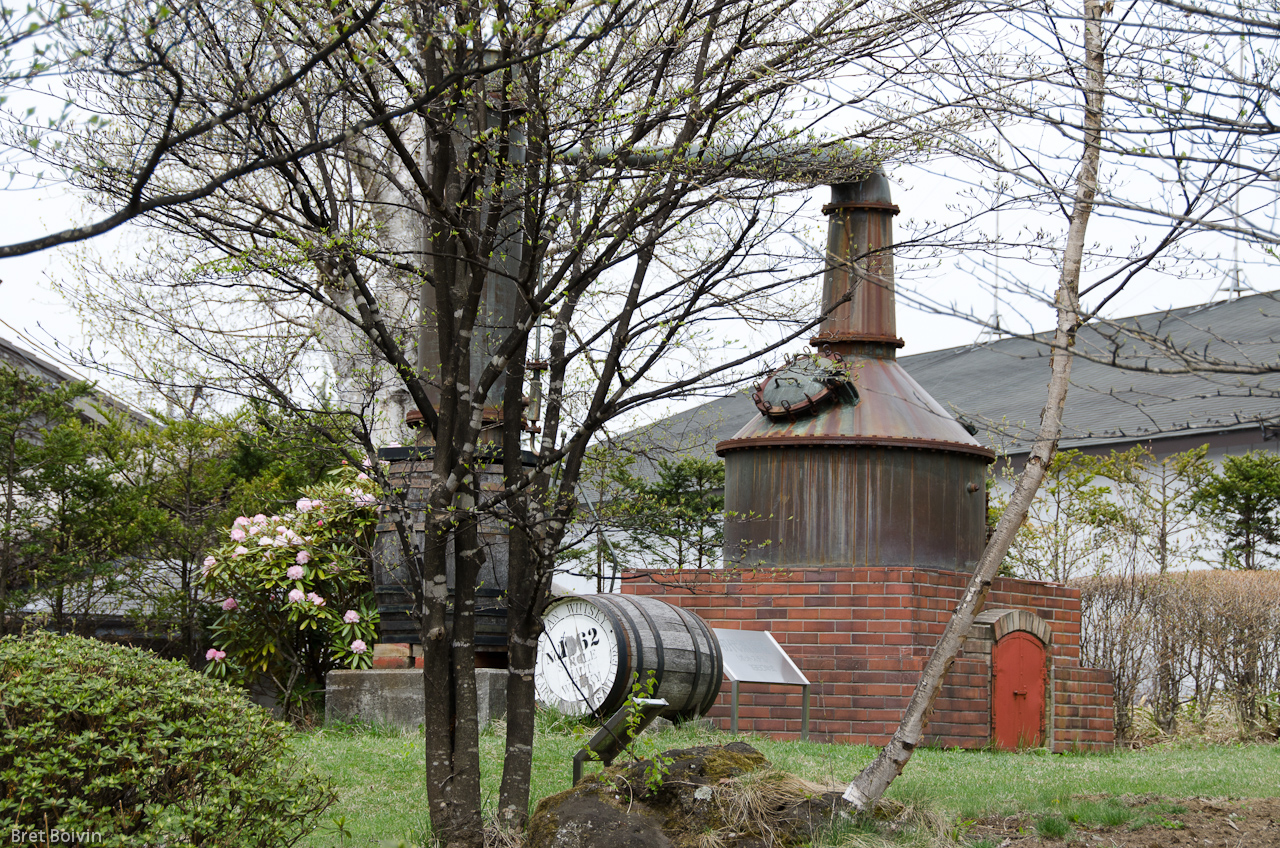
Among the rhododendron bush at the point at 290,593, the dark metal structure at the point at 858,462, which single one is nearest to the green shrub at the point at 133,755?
the rhododendron bush at the point at 290,593

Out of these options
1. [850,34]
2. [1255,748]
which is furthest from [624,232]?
[1255,748]

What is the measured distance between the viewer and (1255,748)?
10.8 meters

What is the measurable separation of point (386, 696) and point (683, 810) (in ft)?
13.1

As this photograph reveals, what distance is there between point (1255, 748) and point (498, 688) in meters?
7.35

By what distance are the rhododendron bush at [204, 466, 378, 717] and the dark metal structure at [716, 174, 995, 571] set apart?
3.45 metres

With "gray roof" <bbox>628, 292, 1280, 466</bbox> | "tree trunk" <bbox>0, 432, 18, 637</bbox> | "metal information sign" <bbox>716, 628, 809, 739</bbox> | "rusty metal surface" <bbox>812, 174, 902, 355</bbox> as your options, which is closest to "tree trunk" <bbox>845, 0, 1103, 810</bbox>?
"metal information sign" <bbox>716, 628, 809, 739</bbox>

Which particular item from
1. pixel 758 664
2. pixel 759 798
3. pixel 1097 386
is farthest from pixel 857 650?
pixel 1097 386

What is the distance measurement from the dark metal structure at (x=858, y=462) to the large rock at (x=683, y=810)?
4732 millimetres

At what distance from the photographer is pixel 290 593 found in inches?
377

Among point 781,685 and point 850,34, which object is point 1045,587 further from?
point 850,34

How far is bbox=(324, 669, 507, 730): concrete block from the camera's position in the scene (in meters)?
8.43

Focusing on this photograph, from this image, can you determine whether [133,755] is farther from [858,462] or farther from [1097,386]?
[1097,386]

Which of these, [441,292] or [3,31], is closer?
[3,31]

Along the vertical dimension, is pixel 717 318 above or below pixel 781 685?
above
